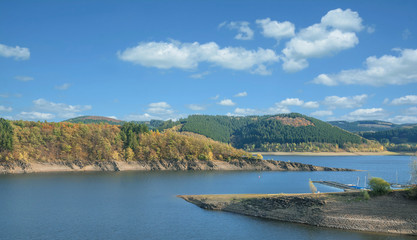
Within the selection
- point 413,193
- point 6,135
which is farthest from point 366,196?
point 6,135

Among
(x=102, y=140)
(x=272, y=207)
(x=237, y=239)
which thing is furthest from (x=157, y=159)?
(x=237, y=239)

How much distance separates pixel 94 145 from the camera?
13100 cm

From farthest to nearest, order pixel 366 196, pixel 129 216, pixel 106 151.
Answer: pixel 106 151 → pixel 129 216 → pixel 366 196

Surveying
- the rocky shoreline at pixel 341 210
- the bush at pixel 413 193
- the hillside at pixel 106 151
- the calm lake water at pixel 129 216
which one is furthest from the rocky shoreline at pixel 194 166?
the bush at pixel 413 193

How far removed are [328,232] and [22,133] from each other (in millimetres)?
120299

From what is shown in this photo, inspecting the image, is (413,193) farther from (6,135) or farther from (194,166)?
(6,135)

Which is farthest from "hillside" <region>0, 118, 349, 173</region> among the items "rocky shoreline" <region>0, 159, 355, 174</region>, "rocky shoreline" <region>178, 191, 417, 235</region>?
"rocky shoreline" <region>178, 191, 417, 235</region>

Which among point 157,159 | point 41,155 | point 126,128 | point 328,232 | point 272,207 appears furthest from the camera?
point 126,128

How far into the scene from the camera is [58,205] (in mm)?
60438

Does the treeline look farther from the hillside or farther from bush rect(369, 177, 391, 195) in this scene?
bush rect(369, 177, 391, 195)

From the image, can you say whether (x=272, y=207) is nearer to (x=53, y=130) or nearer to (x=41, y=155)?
(x=41, y=155)

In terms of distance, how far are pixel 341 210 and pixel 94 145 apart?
10480 centimetres

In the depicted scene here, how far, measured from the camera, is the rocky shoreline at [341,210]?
4622 centimetres

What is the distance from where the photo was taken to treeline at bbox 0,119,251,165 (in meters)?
122
